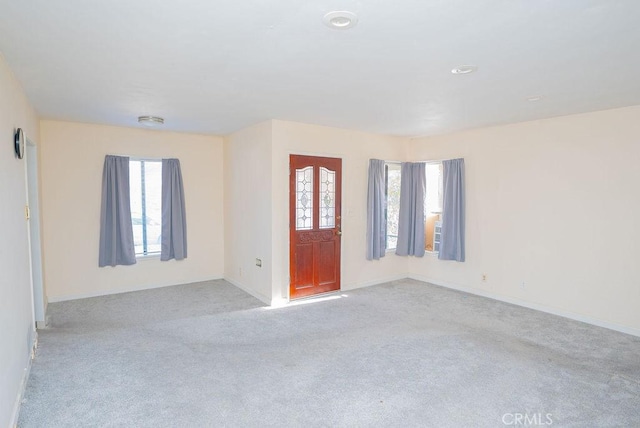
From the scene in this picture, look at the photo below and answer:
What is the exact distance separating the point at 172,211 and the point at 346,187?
2.66m

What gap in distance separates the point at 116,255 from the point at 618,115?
639 cm

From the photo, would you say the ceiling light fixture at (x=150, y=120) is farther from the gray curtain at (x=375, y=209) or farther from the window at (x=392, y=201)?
the window at (x=392, y=201)

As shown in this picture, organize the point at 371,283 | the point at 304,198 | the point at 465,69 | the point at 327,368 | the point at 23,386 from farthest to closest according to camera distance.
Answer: the point at 371,283
the point at 304,198
the point at 327,368
the point at 465,69
the point at 23,386

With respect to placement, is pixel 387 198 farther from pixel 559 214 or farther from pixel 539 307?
pixel 539 307

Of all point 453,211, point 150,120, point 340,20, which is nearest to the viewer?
point 340,20

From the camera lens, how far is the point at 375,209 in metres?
5.64

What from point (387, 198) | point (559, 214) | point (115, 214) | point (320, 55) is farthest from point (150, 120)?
point (559, 214)

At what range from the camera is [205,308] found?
4.65 meters

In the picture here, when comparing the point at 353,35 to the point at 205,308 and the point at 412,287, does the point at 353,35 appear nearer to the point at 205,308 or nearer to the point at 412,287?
the point at 205,308

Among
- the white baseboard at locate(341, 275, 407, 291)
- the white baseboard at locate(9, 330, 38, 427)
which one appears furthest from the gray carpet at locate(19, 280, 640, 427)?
the white baseboard at locate(341, 275, 407, 291)

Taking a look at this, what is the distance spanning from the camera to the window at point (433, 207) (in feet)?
19.6

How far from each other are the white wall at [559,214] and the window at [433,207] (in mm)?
494

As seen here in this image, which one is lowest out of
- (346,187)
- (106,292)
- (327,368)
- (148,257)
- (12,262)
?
(327,368)

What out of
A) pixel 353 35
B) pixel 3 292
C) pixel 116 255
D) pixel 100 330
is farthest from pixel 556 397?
pixel 116 255
